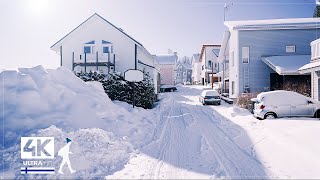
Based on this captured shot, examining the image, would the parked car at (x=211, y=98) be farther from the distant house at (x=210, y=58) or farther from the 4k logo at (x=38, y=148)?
the distant house at (x=210, y=58)

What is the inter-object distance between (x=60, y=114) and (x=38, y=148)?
12.4 feet

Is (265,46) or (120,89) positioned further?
(265,46)

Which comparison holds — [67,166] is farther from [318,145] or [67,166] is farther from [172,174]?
[318,145]

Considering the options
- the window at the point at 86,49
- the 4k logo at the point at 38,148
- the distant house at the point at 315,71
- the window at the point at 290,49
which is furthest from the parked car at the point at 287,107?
the window at the point at 86,49

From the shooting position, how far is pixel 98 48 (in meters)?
24.7

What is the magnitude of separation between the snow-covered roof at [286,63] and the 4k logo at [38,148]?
1774 cm

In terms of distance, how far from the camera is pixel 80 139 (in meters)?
7.59

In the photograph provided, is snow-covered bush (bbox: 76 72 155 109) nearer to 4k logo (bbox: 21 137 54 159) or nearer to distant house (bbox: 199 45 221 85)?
4k logo (bbox: 21 137 54 159)

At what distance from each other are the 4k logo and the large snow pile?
412 mm

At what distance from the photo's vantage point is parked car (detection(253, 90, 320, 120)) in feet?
44.9

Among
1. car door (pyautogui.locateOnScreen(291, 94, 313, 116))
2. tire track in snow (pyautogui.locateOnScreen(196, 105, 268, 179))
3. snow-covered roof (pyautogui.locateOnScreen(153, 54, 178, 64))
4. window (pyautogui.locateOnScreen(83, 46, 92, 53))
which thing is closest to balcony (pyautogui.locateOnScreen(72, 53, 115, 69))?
window (pyautogui.locateOnScreen(83, 46, 92, 53))

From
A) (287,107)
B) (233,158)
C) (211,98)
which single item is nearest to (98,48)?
(211,98)

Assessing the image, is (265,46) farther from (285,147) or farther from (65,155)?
(65,155)

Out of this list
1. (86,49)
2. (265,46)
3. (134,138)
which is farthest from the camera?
(86,49)
